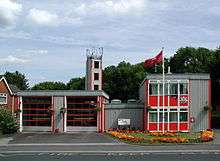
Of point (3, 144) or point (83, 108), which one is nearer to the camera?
point (3, 144)

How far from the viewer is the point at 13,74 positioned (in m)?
155

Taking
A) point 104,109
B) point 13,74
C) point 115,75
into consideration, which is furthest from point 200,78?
point 13,74

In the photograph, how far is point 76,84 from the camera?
142625 millimetres

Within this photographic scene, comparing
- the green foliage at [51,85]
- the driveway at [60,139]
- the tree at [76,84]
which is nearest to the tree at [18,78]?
the green foliage at [51,85]

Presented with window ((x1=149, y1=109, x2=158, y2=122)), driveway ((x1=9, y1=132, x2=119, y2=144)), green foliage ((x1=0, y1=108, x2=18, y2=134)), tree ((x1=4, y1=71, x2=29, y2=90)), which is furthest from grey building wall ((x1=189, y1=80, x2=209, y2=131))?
tree ((x1=4, y1=71, x2=29, y2=90))

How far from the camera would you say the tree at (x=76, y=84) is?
140 metres

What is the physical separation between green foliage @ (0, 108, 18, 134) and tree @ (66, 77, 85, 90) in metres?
73.0

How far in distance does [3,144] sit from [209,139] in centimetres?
1852

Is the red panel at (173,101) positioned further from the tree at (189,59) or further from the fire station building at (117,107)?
the tree at (189,59)

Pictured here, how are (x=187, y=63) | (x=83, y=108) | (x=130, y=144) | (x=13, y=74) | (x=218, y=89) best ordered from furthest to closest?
1. (x=13, y=74)
2. (x=187, y=63)
3. (x=218, y=89)
4. (x=83, y=108)
5. (x=130, y=144)

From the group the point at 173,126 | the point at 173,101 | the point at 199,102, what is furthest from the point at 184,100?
the point at 173,126

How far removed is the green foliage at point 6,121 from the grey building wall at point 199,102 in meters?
21.8

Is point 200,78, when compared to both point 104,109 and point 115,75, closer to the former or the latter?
point 104,109

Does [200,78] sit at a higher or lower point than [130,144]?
higher
